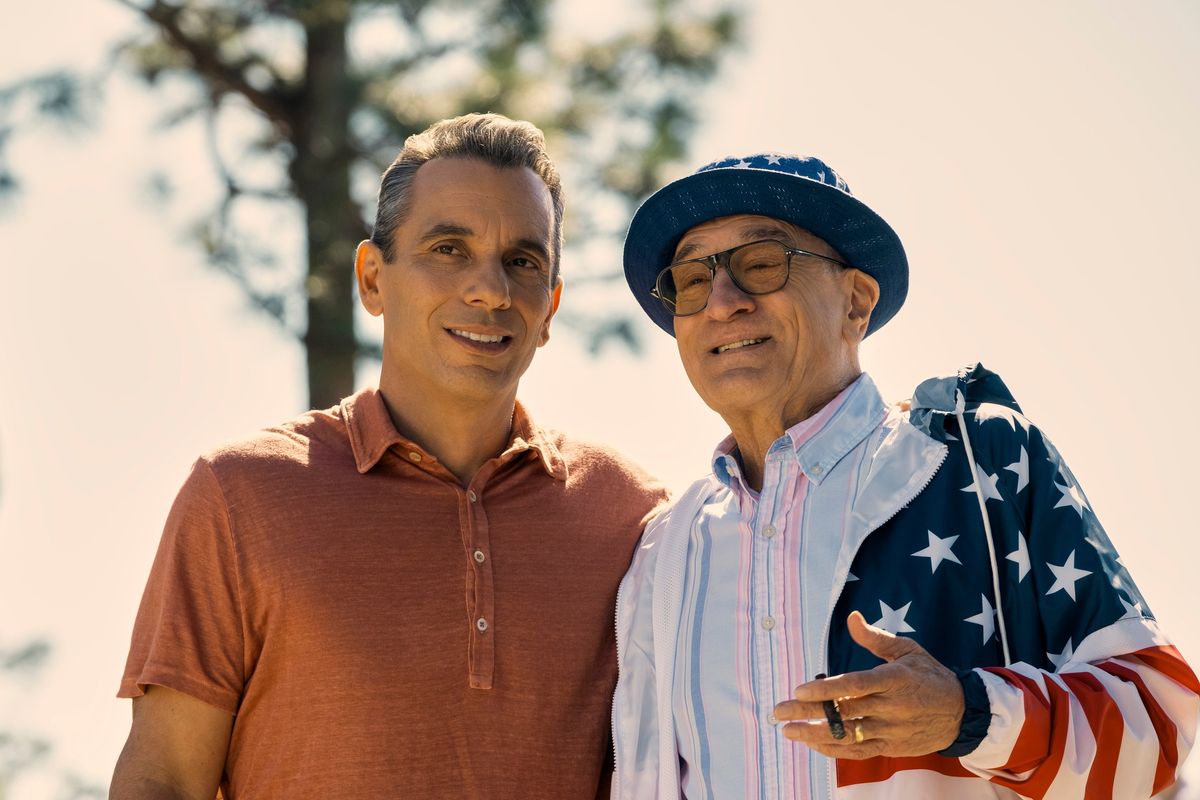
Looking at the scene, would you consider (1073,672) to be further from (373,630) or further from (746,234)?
(373,630)

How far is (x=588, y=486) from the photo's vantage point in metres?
3.76

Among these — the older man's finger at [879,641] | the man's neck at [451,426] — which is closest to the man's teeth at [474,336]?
the man's neck at [451,426]

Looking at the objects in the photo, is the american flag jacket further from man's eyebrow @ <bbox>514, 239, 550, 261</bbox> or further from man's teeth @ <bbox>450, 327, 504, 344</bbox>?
man's eyebrow @ <bbox>514, 239, 550, 261</bbox>

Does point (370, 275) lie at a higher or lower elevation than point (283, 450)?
higher

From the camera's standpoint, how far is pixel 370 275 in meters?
3.89

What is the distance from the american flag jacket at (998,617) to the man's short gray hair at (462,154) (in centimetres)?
124

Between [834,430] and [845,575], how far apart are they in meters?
0.42

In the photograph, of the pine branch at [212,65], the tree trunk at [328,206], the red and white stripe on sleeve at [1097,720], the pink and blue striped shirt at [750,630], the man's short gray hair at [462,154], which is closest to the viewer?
the red and white stripe on sleeve at [1097,720]

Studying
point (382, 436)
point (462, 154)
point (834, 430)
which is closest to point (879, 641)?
point (834, 430)

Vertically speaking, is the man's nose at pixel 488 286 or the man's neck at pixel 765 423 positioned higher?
the man's nose at pixel 488 286

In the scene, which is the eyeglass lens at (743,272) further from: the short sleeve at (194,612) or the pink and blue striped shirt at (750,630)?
the short sleeve at (194,612)

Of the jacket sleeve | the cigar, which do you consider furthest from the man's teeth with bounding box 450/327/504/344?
the cigar

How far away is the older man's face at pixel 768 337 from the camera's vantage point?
3.38m

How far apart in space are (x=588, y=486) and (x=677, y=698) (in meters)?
0.71
